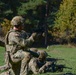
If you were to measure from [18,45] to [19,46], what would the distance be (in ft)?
0.11

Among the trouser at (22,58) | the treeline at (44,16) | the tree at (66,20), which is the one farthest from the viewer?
the tree at (66,20)

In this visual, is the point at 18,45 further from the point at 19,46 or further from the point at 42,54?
the point at 42,54

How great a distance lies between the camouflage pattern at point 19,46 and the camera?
9.01 meters

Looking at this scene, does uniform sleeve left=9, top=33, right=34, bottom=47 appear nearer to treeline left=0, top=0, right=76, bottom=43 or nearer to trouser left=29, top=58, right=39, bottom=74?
trouser left=29, top=58, right=39, bottom=74

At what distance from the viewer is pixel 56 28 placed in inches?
2295

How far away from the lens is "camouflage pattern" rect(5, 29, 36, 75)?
29.6 feet

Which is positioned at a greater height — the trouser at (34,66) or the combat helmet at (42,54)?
the combat helmet at (42,54)

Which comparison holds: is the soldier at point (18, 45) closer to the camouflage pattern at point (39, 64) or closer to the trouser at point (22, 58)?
the trouser at point (22, 58)

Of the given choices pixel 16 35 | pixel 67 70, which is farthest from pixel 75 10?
pixel 16 35

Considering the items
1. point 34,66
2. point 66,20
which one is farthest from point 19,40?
point 66,20

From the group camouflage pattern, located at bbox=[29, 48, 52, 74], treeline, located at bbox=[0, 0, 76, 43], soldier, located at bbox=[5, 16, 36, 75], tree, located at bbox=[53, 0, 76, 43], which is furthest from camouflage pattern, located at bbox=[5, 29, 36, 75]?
tree, located at bbox=[53, 0, 76, 43]

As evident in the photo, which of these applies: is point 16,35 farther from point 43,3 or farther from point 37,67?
point 43,3

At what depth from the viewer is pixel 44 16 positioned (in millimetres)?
58156

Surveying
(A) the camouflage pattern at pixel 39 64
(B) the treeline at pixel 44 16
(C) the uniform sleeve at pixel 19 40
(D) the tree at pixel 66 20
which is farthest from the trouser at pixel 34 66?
(D) the tree at pixel 66 20
